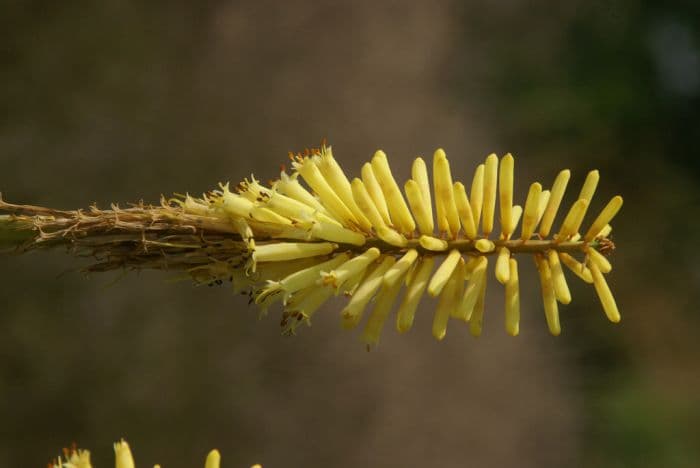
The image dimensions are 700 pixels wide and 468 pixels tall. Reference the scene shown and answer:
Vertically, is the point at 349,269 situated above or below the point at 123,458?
above

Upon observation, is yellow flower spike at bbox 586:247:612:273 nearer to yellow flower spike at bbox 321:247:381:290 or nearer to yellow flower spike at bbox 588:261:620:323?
yellow flower spike at bbox 588:261:620:323

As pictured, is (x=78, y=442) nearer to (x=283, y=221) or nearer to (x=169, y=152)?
(x=169, y=152)

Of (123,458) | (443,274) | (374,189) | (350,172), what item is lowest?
(123,458)

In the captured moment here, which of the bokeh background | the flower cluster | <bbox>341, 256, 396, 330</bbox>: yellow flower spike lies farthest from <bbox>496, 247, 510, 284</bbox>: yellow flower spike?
the bokeh background

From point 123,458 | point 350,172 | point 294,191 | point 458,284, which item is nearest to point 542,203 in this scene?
point 458,284

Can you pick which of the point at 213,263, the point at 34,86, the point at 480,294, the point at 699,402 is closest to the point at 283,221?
the point at 213,263

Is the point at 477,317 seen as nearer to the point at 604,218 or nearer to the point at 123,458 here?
the point at 604,218

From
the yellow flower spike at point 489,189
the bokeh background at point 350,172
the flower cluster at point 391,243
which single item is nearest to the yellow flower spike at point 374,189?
the flower cluster at point 391,243
